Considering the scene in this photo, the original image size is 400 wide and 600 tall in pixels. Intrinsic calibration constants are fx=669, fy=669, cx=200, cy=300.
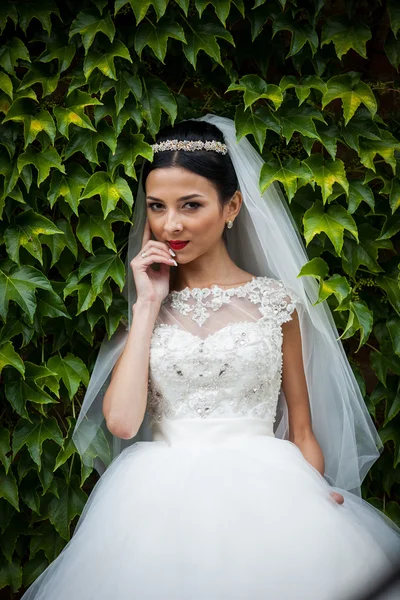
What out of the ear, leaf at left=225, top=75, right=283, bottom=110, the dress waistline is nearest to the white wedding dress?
the dress waistline

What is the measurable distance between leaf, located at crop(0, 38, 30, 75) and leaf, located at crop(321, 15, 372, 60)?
3.14ft

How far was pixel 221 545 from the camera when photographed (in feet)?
5.25

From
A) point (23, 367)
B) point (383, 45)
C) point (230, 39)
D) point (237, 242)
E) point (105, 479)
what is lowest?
point (105, 479)

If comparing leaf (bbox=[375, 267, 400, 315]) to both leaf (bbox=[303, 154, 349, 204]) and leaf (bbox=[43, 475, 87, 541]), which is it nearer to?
leaf (bbox=[303, 154, 349, 204])

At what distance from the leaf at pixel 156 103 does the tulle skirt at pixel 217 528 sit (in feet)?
3.09

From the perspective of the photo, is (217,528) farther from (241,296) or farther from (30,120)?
(30,120)

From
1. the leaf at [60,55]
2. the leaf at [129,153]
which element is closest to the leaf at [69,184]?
the leaf at [129,153]

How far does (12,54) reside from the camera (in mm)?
2133

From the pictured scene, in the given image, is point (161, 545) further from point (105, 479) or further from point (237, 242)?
point (237, 242)

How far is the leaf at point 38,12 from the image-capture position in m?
2.13

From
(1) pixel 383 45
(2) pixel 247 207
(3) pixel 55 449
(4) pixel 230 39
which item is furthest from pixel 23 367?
(1) pixel 383 45

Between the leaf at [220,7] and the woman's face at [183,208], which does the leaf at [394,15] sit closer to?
the leaf at [220,7]

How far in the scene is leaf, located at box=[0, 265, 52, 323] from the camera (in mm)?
2033

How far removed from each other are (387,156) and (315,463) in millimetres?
996
